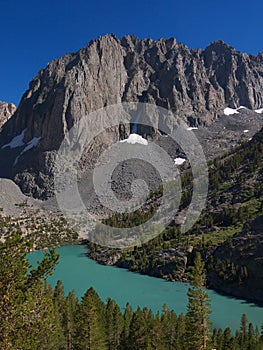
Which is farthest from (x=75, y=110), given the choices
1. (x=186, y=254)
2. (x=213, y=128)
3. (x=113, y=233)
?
(x=186, y=254)

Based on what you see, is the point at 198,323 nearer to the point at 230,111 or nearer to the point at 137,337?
the point at 137,337

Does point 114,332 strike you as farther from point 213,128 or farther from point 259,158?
point 213,128

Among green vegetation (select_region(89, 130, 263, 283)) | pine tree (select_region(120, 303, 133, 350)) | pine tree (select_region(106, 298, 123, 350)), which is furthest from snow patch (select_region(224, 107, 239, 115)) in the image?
pine tree (select_region(106, 298, 123, 350))

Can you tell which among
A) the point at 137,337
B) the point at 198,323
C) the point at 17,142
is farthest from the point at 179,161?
the point at 198,323

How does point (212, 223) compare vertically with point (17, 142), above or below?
below

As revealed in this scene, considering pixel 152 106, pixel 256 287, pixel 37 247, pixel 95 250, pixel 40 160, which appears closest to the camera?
pixel 256 287

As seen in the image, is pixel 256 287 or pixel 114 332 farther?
pixel 256 287
